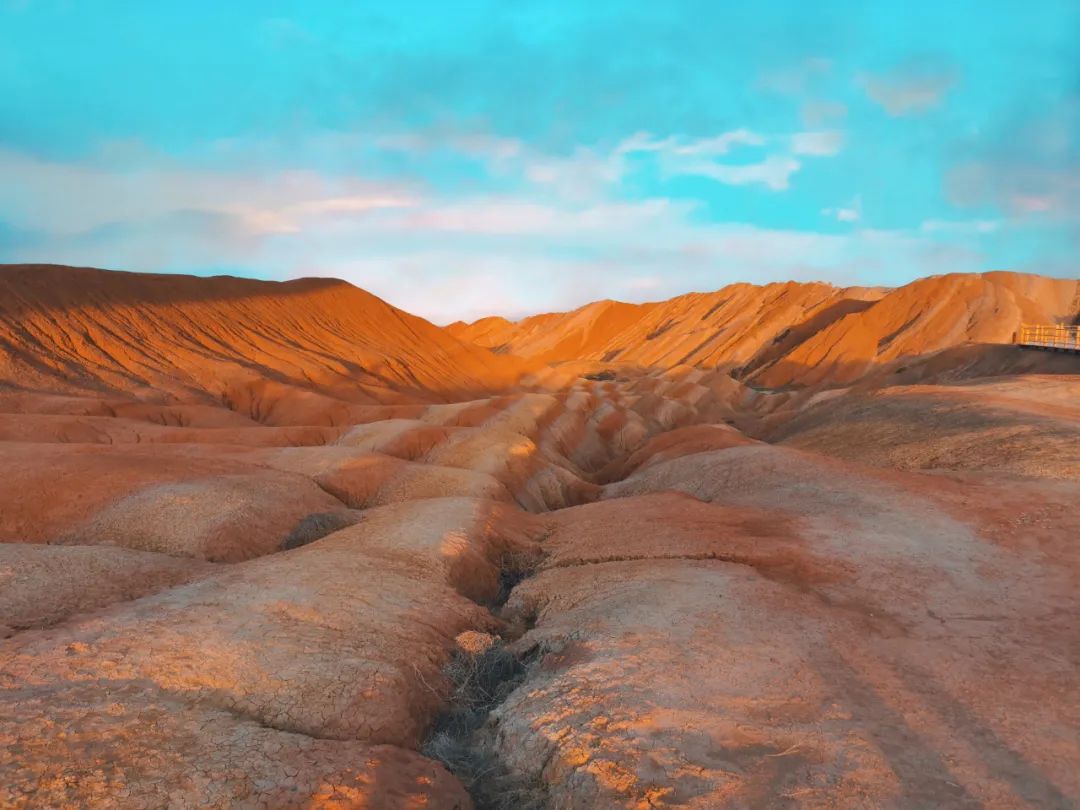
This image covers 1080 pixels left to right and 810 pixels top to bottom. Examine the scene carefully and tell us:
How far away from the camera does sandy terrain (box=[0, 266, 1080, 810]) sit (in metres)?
6.45

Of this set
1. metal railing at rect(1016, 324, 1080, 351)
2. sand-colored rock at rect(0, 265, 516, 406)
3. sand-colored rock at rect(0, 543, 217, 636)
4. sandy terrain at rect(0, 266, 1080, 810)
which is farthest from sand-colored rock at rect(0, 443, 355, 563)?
metal railing at rect(1016, 324, 1080, 351)

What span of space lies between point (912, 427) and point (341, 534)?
22379mm

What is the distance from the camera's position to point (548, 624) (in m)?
10.8

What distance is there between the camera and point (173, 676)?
775cm

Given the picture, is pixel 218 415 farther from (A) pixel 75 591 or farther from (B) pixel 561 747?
(B) pixel 561 747

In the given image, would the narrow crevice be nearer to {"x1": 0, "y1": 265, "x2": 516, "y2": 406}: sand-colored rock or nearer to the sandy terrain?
the sandy terrain

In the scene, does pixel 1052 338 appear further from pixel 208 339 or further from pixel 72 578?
pixel 208 339

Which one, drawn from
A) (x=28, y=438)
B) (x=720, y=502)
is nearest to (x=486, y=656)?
(x=720, y=502)

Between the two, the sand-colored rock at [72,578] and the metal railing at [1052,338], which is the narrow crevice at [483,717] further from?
the metal railing at [1052,338]

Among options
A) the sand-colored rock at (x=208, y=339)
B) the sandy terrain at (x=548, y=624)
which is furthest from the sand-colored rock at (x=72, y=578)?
the sand-colored rock at (x=208, y=339)

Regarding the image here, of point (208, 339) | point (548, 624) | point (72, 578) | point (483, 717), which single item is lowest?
point (483, 717)

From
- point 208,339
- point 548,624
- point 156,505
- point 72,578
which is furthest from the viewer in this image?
point 208,339

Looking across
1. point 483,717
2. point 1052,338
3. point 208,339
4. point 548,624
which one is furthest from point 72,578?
point 1052,338

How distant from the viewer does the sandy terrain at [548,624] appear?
21.2ft
